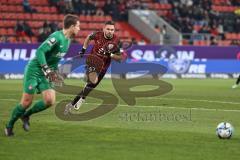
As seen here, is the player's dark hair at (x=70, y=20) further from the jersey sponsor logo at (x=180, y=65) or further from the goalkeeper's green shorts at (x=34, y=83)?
the jersey sponsor logo at (x=180, y=65)

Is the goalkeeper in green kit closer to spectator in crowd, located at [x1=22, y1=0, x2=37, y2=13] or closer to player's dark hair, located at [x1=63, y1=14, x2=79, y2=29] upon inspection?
player's dark hair, located at [x1=63, y1=14, x2=79, y2=29]

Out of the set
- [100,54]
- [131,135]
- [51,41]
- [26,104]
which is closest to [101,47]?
[100,54]

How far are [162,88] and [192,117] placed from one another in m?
11.6

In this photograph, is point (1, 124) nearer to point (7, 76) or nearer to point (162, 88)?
point (162, 88)

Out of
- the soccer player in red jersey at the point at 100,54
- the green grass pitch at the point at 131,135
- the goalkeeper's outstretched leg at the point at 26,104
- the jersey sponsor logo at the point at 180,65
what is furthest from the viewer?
the jersey sponsor logo at the point at 180,65

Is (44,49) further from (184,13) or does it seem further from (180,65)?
(184,13)

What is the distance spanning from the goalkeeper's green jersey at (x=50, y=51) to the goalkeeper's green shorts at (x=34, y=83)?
7 centimetres

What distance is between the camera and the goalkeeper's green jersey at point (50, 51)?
12.6m

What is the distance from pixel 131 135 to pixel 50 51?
227 centimetres

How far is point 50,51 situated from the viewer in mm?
12836

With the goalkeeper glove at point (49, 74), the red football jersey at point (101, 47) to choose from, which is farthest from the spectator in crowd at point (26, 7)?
the goalkeeper glove at point (49, 74)

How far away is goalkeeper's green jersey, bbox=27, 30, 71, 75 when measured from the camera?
12.6 meters

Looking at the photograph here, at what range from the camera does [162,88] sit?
2902cm

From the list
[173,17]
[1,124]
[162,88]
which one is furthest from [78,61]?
[1,124]
